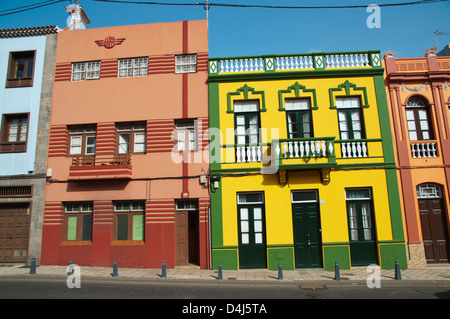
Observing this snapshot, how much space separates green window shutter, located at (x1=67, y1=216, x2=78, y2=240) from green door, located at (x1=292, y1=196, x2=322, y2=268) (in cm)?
1031

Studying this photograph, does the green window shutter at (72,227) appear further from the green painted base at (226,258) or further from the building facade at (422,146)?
the building facade at (422,146)

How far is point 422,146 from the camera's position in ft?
45.2

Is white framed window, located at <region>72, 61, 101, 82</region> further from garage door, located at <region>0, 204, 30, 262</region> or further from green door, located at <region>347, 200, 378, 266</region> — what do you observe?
green door, located at <region>347, 200, 378, 266</region>

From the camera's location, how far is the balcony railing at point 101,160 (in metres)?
14.2

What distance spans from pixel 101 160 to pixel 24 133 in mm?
4554

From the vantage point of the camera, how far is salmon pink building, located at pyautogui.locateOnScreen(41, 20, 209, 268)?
13719 mm

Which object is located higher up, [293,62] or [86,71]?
[86,71]

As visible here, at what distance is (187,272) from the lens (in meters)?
12.4

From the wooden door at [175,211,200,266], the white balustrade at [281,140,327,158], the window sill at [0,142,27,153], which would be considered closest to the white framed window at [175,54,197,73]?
the white balustrade at [281,140,327,158]

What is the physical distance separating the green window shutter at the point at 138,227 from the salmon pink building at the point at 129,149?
46mm

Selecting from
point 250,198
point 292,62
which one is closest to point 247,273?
A: point 250,198

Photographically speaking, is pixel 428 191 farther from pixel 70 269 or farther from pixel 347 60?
pixel 70 269

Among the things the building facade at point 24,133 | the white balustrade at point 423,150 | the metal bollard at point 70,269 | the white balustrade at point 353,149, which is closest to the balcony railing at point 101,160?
the building facade at point 24,133
